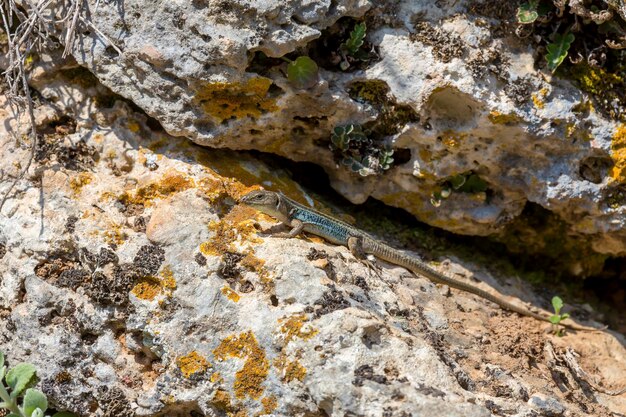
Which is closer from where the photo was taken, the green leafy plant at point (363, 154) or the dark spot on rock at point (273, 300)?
the dark spot on rock at point (273, 300)

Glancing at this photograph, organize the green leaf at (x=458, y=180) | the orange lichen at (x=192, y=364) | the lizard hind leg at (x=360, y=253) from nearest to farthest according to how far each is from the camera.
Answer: the orange lichen at (x=192, y=364), the lizard hind leg at (x=360, y=253), the green leaf at (x=458, y=180)

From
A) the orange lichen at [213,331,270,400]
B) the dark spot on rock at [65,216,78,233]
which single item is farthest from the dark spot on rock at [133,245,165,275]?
the orange lichen at [213,331,270,400]

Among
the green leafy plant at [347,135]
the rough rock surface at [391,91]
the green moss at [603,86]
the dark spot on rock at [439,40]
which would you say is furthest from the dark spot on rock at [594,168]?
the green leafy plant at [347,135]

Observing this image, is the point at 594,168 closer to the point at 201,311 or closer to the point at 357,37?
the point at 357,37

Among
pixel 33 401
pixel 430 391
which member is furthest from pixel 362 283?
pixel 33 401

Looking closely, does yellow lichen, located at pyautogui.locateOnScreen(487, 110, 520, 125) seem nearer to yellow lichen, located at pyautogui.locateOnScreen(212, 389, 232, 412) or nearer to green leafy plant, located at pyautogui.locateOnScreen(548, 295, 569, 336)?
green leafy plant, located at pyautogui.locateOnScreen(548, 295, 569, 336)

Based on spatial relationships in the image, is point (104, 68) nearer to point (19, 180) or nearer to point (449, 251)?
point (19, 180)

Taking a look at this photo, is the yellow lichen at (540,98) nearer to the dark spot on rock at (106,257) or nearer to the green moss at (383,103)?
the green moss at (383,103)
